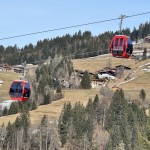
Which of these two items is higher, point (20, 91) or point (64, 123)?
point (20, 91)

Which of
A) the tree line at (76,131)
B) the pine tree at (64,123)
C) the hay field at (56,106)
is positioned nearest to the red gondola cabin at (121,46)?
the tree line at (76,131)

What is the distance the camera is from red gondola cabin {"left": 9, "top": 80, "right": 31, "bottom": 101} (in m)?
41.9

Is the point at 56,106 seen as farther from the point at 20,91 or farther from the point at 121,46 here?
the point at 121,46

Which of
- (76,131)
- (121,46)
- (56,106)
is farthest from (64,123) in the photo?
(121,46)

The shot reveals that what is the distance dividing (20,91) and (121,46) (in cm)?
1217

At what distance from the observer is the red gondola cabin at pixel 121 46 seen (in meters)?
33.9

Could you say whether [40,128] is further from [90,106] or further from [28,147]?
[90,106]

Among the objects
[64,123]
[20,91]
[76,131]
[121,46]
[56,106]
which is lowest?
[76,131]

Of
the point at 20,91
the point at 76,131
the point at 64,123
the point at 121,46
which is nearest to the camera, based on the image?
the point at 121,46

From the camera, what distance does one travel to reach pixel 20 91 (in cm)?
4206

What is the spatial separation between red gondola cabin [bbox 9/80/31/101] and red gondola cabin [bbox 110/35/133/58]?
11071 millimetres

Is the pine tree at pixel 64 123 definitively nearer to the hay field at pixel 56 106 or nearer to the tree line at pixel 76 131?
the tree line at pixel 76 131

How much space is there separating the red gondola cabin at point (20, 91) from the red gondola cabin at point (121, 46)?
11071 millimetres

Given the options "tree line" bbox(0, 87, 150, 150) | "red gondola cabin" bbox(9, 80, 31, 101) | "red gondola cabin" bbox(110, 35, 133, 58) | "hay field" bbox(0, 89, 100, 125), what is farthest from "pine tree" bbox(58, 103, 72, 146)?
"red gondola cabin" bbox(110, 35, 133, 58)
